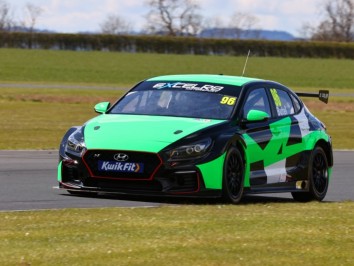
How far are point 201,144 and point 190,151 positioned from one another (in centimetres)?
14

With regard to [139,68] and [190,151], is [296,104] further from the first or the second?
[139,68]

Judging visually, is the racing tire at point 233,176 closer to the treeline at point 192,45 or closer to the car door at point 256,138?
the car door at point 256,138

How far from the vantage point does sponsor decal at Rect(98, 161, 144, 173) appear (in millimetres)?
11422

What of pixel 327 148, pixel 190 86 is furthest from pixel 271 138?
pixel 327 148

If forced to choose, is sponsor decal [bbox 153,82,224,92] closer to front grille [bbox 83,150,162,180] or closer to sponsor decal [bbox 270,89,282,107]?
sponsor decal [bbox 270,89,282,107]

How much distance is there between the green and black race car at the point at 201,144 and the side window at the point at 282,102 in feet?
0.06

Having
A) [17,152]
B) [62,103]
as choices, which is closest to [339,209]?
[17,152]

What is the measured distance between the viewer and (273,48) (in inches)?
4021

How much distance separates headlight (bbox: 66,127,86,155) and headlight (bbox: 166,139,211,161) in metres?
0.94

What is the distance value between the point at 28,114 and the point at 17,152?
12187 millimetres

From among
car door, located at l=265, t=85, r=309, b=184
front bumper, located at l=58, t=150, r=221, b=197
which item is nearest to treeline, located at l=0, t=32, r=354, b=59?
car door, located at l=265, t=85, r=309, b=184

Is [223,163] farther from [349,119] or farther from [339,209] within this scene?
[349,119]

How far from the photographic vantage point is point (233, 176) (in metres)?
11.9

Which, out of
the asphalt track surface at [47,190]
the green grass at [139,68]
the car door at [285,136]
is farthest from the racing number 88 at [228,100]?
the green grass at [139,68]
